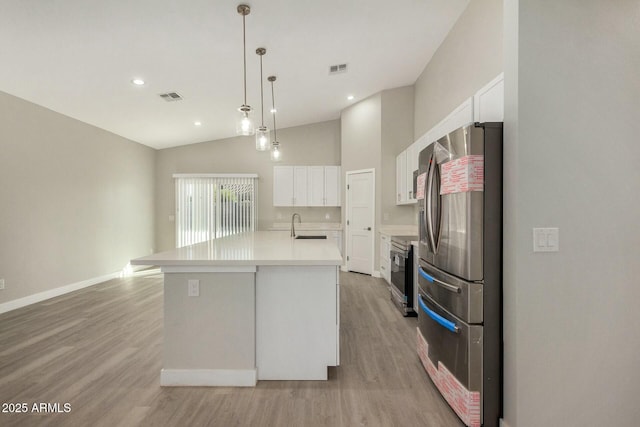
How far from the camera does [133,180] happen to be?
6.31 meters

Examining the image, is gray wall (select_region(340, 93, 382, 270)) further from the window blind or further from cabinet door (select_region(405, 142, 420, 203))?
the window blind

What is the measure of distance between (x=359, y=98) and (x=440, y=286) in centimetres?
483

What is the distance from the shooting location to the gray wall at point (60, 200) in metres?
3.78

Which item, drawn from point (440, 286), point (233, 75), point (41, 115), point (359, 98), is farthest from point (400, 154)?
point (41, 115)

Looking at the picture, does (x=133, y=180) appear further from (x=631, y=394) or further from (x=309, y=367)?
(x=631, y=394)

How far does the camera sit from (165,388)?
210cm

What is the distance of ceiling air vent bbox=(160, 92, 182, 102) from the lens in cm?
436

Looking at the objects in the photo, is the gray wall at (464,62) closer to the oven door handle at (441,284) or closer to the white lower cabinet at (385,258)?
the white lower cabinet at (385,258)

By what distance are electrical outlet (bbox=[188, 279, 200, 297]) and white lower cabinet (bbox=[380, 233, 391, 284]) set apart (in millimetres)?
3300

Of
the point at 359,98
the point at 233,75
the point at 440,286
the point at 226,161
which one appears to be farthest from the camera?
the point at 226,161

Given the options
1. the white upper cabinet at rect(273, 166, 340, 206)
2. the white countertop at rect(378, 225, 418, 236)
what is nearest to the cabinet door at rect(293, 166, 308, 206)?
the white upper cabinet at rect(273, 166, 340, 206)

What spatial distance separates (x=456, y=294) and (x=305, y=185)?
523 centimetres

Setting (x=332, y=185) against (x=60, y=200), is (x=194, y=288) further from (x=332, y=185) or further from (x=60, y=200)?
(x=332, y=185)

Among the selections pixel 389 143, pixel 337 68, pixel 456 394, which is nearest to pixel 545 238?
pixel 456 394
